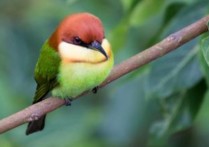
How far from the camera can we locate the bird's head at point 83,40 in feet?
6.18

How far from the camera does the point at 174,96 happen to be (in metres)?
2.17

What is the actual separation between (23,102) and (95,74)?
Result: 4.01 ft

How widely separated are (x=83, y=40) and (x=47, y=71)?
27 centimetres

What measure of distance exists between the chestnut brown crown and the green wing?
0.35 ft

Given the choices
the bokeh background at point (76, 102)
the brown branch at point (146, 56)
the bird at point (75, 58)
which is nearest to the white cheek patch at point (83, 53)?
the bird at point (75, 58)

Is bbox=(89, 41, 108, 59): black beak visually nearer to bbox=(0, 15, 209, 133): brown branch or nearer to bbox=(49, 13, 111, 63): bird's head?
bbox=(49, 13, 111, 63): bird's head

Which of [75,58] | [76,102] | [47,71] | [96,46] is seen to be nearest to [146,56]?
[96,46]

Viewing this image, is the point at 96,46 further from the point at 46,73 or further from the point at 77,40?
the point at 46,73

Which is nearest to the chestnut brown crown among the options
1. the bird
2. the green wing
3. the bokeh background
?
the bird

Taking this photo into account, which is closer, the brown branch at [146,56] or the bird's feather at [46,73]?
the brown branch at [146,56]

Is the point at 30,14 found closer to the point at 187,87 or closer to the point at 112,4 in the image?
the point at 112,4

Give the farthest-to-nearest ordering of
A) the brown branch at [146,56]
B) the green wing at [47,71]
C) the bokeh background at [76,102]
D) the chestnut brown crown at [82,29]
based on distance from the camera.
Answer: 1. the bokeh background at [76,102]
2. the green wing at [47,71]
3. the chestnut brown crown at [82,29]
4. the brown branch at [146,56]

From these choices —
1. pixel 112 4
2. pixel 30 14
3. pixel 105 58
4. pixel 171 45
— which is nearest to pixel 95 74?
pixel 105 58

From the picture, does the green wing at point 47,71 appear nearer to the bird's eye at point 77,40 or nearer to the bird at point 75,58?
the bird at point 75,58
